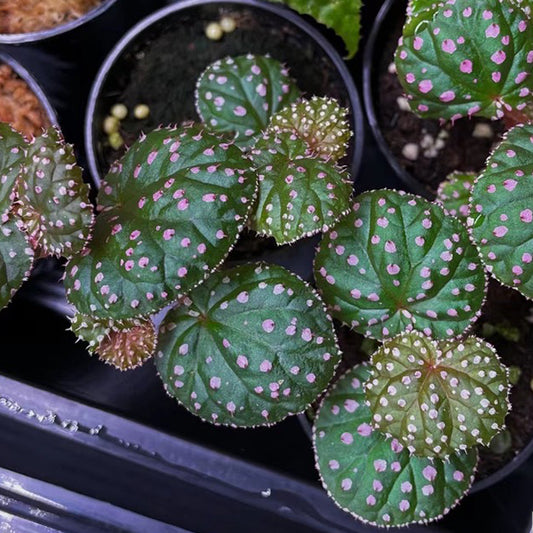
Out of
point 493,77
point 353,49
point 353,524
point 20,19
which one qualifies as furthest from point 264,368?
point 20,19

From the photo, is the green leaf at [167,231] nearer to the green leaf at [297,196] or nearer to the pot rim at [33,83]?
the green leaf at [297,196]

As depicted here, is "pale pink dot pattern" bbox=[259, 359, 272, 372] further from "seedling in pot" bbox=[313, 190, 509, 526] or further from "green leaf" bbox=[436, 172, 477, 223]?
"green leaf" bbox=[436, 172, 477, 223]

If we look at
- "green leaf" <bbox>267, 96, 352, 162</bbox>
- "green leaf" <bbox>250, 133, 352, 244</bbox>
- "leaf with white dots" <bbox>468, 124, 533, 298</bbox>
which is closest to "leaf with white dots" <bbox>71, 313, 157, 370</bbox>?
"green leaf" <bbox>250, 133, 352, 244</bbox>

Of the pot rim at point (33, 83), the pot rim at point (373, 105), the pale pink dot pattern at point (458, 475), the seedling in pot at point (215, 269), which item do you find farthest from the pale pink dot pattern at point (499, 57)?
the pot rim at point (33, 83)

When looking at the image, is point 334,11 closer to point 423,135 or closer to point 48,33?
point 423,135

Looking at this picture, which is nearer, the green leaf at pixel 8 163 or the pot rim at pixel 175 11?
the green leaf at pixel 8 163

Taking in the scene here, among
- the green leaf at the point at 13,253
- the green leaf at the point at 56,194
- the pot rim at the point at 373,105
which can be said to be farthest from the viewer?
the pot rim at the point at 373,105
